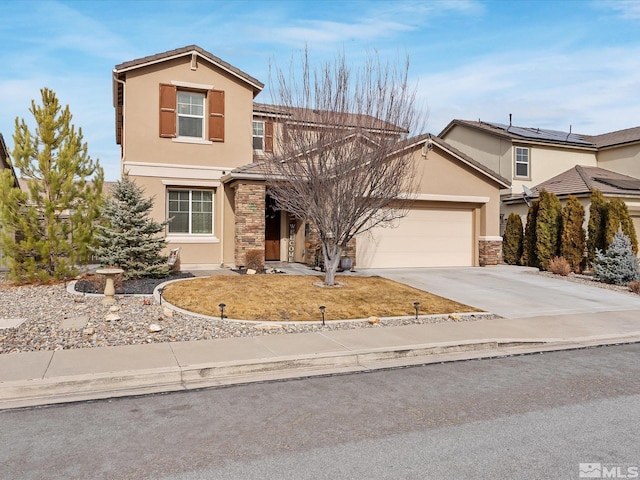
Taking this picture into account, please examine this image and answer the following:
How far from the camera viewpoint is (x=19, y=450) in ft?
14.7

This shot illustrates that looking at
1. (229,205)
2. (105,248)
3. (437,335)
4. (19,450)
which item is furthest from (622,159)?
(19,450)

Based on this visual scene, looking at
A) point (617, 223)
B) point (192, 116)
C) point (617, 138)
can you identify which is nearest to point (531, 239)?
point (617, 223)

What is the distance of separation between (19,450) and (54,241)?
1025cm

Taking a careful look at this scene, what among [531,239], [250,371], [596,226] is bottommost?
[250,371]

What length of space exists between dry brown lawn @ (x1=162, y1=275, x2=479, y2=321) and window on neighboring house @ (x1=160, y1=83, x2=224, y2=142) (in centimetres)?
624

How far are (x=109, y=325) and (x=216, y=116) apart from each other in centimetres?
1038

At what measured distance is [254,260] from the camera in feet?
53.3

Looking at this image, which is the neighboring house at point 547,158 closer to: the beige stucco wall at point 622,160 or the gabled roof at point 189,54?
the beige stucco wall at point 622,160

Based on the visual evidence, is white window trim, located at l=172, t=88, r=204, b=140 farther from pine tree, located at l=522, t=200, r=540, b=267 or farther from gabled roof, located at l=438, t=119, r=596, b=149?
gabled roof, located at l=438, t=119, r=596, b=149

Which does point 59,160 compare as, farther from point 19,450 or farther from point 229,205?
point 19,450

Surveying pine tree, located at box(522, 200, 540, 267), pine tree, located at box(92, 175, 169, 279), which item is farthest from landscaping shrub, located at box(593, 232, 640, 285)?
pine tree, located at box(92, 175, 169, 279)

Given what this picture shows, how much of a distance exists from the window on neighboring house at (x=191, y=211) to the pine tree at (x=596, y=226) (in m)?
14.3

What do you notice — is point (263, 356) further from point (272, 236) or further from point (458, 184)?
point (458, 184)

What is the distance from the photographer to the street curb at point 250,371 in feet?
19.8
